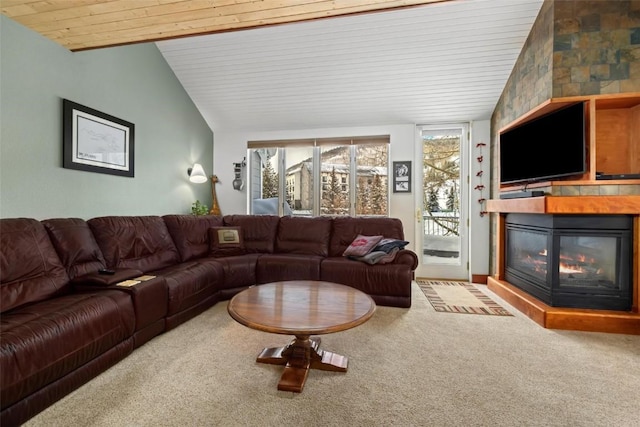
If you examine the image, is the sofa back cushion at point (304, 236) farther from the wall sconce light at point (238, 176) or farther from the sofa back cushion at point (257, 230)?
the wall sconce light at point (238, 176)

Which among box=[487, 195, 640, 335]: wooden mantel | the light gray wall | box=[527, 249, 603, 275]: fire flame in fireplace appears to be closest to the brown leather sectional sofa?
the light gray wall

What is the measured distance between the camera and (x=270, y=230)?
3893 millimetres

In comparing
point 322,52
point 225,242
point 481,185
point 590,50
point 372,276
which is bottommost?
point 372,276

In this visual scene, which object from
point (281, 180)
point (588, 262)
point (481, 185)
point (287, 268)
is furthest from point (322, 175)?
point (588, 262)

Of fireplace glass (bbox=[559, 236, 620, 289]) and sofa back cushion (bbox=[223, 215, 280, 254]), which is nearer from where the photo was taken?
fireplace glass (bbox=[559, 236, 620, 289])

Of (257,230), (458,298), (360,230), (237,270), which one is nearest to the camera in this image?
(237,270)

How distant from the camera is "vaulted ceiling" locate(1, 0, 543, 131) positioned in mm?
2385

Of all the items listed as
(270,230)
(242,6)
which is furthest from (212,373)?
(242,6)

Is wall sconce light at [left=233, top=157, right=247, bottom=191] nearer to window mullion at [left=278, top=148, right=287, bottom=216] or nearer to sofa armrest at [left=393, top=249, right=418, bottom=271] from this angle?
window mullion at [left=278, top=148, right=287, bottom=216]

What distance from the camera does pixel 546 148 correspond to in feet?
9.20

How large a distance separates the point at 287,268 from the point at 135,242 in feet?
5.03

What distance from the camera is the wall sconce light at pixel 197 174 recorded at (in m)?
4.21

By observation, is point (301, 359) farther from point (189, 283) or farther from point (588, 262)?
point (588, 262)

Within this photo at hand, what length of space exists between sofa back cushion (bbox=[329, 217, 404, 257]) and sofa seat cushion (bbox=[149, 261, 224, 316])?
4.73ft
